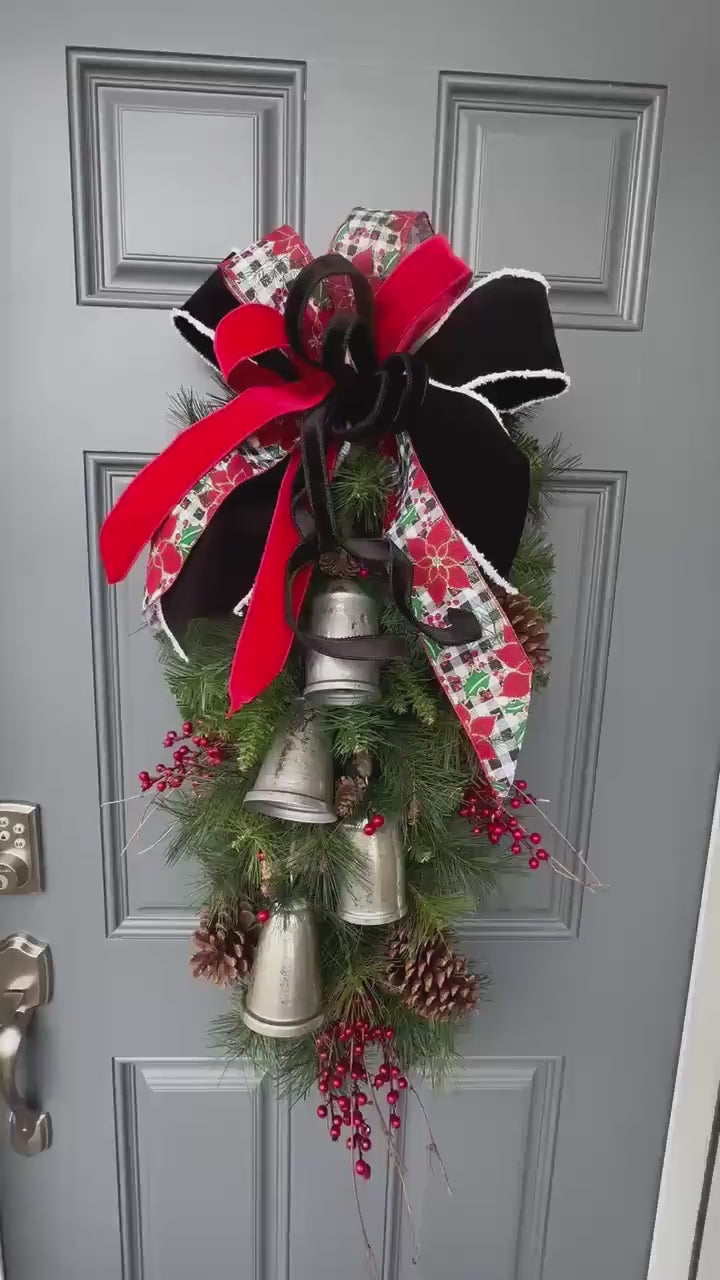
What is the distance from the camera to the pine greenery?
529mm

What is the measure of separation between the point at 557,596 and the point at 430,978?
35 centimetres

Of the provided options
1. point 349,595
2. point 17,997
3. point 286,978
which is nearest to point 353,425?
point 349,595

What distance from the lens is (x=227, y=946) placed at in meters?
0.59

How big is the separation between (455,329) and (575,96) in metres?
0.28

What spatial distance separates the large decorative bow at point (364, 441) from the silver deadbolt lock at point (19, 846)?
317 millimetres

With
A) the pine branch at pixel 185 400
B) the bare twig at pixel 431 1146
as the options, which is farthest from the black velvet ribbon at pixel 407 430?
the bare twig at pixel 431 1146

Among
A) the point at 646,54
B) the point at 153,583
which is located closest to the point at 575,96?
the point at 646,54

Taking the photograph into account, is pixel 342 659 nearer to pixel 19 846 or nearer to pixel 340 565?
pixel 340 565

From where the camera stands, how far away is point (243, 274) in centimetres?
51

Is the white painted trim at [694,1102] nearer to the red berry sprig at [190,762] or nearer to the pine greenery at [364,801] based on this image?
the pine greenery at [364,801]

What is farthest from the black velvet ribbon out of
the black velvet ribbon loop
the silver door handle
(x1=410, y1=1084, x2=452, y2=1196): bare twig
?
(x1=410, y1=1084, x2=452, y2=1196): bare twig

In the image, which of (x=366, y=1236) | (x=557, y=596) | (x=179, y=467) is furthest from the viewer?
(x=366, y=1236)

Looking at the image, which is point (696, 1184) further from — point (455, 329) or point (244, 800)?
point (455, 329)

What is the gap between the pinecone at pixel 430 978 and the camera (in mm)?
588
